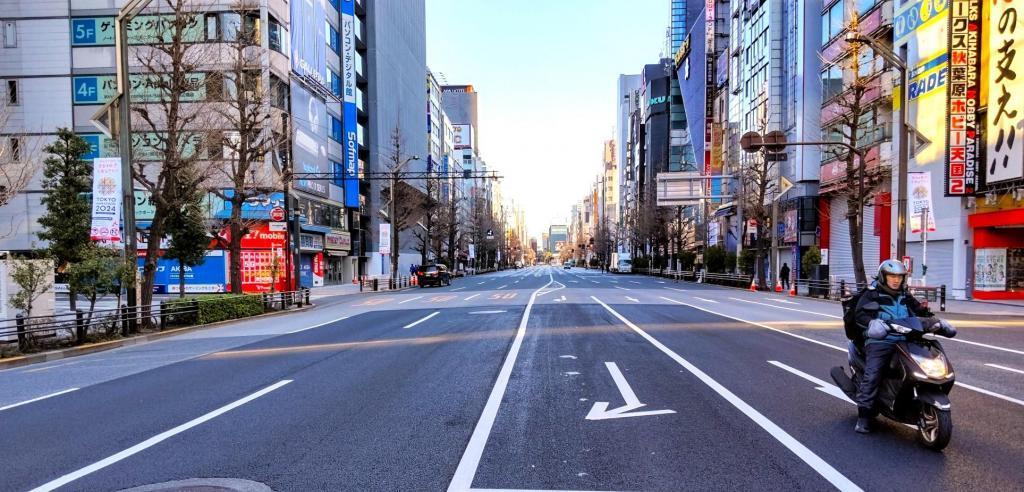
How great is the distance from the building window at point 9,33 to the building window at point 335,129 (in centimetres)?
2083

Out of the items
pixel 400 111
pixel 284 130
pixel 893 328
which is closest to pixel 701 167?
pixel 400 111

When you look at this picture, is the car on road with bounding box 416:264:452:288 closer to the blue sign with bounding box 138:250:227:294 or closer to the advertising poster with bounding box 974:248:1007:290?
the blue sign with bounding box 138:250:227:294

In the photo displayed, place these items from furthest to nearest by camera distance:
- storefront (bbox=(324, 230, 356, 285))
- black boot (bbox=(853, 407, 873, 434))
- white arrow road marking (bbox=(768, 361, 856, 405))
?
storefront (bbox=(324, 230, 356, 285))
white arrow road marking (bbox=(768, 361, 856, 405))
black boot (bbox=(853, 407, 873, 434))

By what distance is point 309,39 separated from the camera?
137ft

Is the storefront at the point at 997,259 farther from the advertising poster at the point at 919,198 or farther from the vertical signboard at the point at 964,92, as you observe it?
the advertising poster at the point at 919,198

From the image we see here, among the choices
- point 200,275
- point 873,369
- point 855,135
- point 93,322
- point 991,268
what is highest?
point 855,135

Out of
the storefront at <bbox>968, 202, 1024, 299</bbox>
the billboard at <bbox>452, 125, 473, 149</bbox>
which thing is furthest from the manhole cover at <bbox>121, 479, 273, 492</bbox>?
the billboard at <bbox>452, 125, 473, 149</bbox>

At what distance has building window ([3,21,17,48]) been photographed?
36.8 m

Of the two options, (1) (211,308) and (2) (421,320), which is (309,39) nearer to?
(1) (211,308)

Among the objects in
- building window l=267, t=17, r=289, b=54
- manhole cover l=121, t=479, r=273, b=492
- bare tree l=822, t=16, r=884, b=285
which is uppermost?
building window l=267, t=17, r=289, b=54

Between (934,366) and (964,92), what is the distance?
24.8 m

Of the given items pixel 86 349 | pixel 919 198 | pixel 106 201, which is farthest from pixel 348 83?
pixel 919 198

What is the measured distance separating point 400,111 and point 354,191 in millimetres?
→ 16266

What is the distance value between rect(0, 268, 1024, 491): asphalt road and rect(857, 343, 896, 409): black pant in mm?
364
